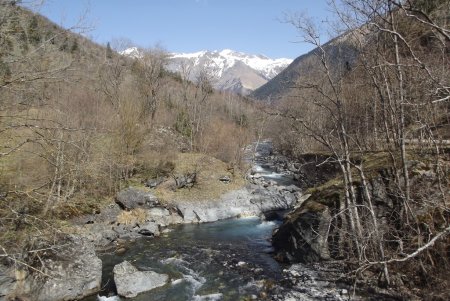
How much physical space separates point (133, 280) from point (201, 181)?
588 inches

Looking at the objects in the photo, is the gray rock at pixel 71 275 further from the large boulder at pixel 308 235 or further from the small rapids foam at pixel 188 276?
the large boulder at pixel 308 235

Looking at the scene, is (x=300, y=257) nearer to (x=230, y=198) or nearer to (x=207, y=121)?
(x=230, y=198)

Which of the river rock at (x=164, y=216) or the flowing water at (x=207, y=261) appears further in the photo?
the river rock at (x=164, y=216)

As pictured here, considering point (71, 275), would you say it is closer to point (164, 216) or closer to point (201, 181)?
point (164, 216)

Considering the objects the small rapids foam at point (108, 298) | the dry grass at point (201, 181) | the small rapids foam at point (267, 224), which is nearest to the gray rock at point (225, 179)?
the dry grass at point (201, 181)

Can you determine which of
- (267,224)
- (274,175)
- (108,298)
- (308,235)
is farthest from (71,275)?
(274,175)

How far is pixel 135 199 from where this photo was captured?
21469 millimetres

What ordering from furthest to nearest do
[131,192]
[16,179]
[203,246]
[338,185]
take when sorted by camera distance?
[131,192] → [203,246] → [16,179] → [338,185]

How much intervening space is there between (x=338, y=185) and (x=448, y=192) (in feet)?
14.4

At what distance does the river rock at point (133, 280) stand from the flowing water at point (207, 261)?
9.3 inches

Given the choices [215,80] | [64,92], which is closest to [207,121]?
[215,80]

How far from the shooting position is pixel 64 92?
22.1 m

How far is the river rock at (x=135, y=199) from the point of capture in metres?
21.2

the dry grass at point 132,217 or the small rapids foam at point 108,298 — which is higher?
the dry grass at point 132,217
